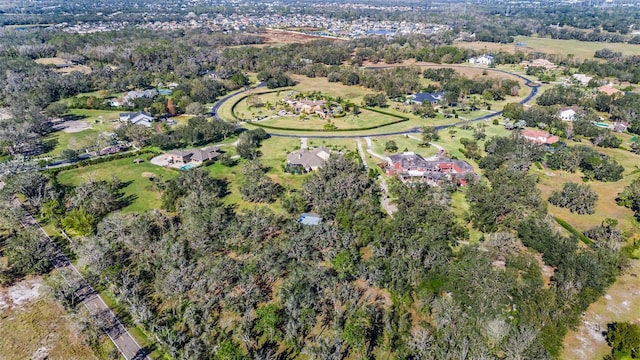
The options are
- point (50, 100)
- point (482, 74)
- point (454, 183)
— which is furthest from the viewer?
point (482, 74)

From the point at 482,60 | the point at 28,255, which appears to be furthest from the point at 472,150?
the point at 482,60

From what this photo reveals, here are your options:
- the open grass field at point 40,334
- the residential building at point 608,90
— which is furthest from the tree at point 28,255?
the residential building at point 608,90

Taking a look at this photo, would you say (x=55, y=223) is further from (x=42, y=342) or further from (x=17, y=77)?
(x=17, y=77)

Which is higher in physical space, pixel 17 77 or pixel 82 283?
pixel 17 77

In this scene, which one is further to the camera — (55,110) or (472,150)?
(55,110)

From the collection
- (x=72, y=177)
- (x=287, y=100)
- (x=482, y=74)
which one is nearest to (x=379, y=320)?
(x=72, y=177)

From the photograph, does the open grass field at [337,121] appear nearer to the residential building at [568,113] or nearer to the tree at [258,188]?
the tree at [258,188]

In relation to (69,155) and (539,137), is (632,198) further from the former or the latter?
(69,155)
